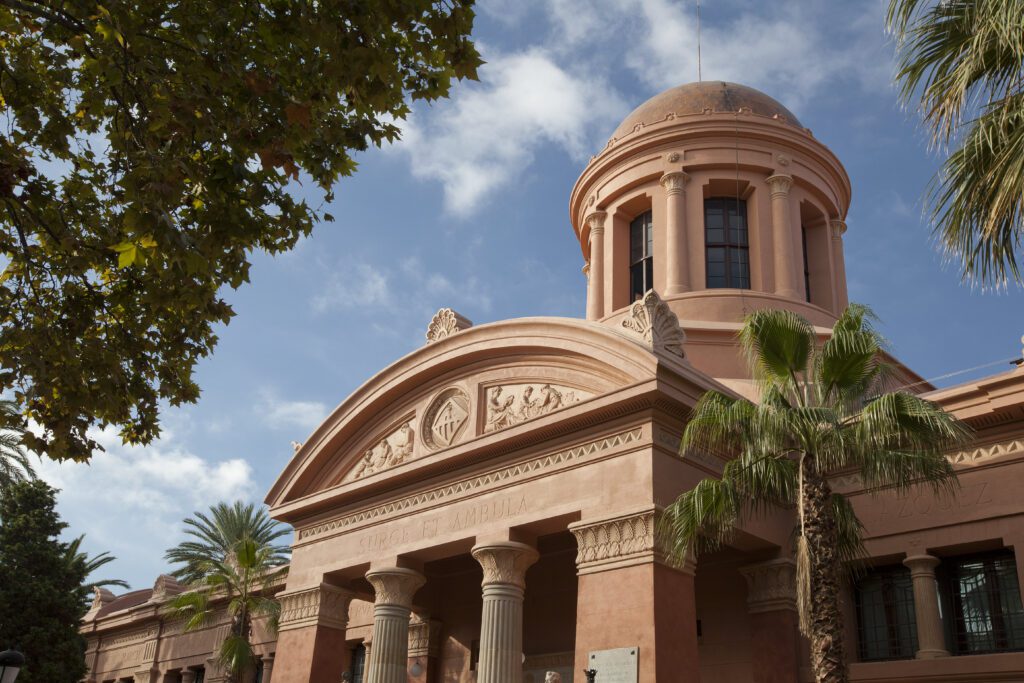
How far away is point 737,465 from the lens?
495 inches

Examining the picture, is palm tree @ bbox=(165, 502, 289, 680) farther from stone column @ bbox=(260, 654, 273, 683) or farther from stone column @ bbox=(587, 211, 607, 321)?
stone column @ bbox=(587, 211, 607, 321)

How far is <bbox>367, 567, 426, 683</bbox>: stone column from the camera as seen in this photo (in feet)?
60.8

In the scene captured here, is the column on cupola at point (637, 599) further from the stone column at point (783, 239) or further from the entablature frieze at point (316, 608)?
the stone column at point (783, 239)

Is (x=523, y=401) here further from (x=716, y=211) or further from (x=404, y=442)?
(x=716, y=211)

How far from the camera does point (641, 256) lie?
24.7m

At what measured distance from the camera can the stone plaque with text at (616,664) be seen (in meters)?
14.0

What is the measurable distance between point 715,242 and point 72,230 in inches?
651

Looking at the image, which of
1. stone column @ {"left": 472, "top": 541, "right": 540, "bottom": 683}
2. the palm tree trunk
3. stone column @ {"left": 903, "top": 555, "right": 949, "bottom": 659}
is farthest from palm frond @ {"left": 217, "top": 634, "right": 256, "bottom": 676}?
the palm tree trunk

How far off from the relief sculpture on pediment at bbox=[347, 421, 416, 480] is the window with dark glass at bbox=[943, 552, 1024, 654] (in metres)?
10.0

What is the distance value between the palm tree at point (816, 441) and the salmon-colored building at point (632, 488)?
2.52 metres

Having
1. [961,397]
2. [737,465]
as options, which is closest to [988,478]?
[961,397]

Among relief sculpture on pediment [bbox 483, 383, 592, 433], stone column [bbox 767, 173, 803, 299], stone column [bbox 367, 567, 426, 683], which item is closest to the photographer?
relief sculpture on pediment [bbox 483, 383, 592, 433]

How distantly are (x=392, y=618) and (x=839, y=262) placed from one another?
46.4ft

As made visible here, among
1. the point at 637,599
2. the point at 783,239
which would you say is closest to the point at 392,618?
the point at 637,599
